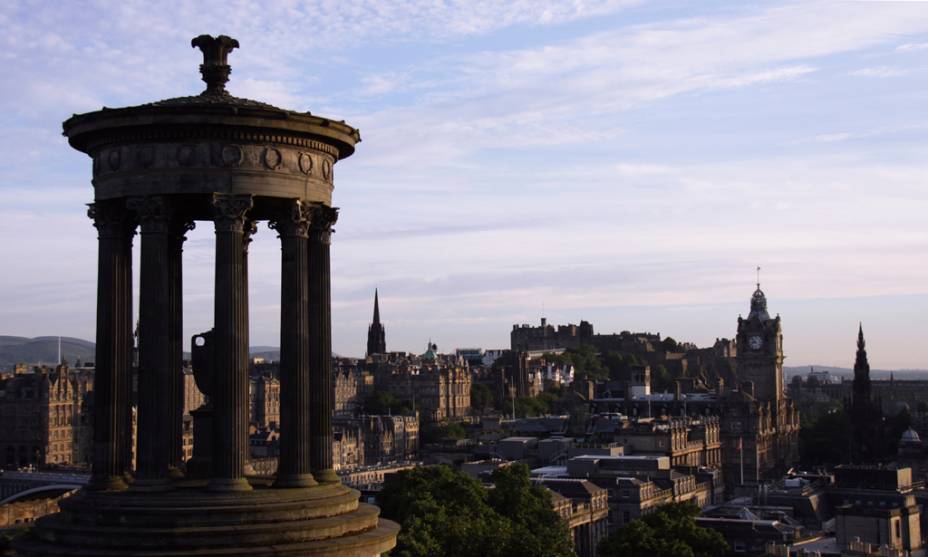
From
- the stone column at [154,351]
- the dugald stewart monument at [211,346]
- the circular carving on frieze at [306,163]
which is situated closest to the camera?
the dugald stewart monument at [211,346]

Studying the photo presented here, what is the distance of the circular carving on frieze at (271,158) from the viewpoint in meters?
23.7

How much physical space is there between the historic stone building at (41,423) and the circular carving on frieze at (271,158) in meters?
152

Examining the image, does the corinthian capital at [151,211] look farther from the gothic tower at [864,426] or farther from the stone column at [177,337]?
the gothic tower at [864,426]

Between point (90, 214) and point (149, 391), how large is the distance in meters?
3.53

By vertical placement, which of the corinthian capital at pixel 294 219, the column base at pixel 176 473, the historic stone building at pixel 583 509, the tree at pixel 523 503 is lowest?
the historic stone building at pixel 583 509

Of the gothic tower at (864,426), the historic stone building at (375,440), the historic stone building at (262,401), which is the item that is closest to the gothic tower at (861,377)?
the gothic tower at (864,426)

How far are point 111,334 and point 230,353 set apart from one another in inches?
99.4

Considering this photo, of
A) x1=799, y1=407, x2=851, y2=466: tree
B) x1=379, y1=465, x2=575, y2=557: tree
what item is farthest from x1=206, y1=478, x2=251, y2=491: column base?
x1=799, y1=407, x2=851, y2=466: tree

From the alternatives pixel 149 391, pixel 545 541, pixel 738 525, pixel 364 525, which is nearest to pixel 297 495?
pixel 364 525

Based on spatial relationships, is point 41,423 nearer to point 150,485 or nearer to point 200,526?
point 150,485

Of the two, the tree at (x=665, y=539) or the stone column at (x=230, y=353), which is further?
the tree at (x=665, y=539)

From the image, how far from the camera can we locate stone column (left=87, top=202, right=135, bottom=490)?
23859 millimetres

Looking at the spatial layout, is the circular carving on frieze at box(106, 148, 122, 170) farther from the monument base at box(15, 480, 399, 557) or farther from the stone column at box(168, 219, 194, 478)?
Answer: the monument base at box(15, 480, 399, 557)

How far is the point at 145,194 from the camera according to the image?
23234 mm
